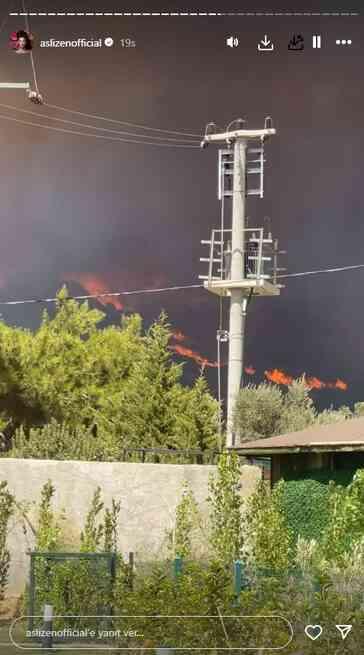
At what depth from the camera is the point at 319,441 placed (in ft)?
73.7

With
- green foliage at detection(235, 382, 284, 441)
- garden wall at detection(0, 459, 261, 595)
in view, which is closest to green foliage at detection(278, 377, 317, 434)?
green foliage at detection(235, 382, 284, 441)

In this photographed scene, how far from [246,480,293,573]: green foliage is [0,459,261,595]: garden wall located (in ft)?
3.50

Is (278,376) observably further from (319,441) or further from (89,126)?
(319,441)

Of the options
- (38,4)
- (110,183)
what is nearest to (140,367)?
(38,4)

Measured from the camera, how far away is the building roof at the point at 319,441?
21828 mm

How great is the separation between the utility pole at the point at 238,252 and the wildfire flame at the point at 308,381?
26091 millimetres

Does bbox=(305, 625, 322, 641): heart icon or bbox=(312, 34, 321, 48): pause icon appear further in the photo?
bbox=(312, 34, 321, 48): pause icon

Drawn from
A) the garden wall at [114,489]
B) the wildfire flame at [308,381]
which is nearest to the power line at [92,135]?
the wildfire flame at [308,381]

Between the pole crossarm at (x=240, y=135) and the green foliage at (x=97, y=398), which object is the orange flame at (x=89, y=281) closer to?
the green foliage at (x=97, y=398)

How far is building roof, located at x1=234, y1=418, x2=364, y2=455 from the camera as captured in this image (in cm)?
2183

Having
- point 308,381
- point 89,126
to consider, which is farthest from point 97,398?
point 308,381

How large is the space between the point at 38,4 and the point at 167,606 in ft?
52.5

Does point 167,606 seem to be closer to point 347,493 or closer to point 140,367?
point 347,493

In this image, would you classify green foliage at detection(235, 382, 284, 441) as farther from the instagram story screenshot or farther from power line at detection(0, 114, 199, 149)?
power line at detection(0, 114, 199, 149)
